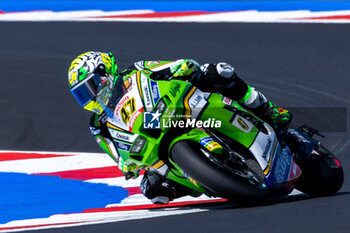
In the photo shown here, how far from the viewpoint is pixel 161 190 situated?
7.14 meters

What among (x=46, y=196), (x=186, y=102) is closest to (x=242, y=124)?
(x=186, y=102)

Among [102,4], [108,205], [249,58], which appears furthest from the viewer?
[102,4]

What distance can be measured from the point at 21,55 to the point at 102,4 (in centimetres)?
213

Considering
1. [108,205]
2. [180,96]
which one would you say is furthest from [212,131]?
[108,205]

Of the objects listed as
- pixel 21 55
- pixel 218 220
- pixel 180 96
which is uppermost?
pixel 180 96

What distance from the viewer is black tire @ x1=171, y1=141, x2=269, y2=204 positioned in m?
6.16

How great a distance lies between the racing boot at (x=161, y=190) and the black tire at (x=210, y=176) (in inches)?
28.8

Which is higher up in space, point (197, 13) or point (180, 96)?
point (180, 96)

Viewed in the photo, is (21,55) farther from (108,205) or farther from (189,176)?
(189,176)

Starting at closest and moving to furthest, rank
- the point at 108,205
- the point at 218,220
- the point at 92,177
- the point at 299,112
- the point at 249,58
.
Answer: the point at 218,220 < the point at 108,205 < the point at 92,177 < the point at 299,112 < the point at 249,58

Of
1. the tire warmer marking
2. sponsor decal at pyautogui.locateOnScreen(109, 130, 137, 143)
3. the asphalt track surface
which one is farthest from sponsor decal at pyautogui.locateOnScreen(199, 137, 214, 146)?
the asphalt track surface

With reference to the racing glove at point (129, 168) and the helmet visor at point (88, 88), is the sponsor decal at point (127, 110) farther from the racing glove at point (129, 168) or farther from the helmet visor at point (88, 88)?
the racing glove at point (129, 168)

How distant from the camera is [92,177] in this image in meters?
8.77

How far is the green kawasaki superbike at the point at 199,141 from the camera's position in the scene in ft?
20.6
